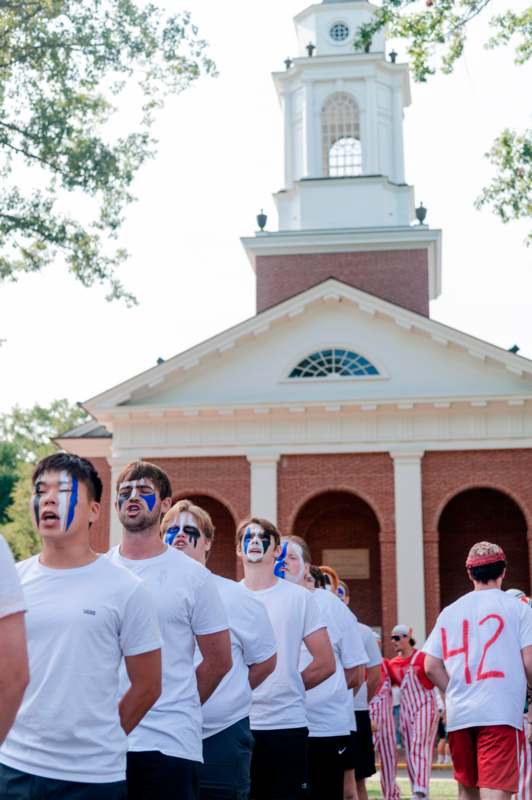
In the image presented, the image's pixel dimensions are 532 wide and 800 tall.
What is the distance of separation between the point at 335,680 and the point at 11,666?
15.3 ft

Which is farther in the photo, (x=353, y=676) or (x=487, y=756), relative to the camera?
(x=353, y=676)

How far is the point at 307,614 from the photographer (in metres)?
6.39

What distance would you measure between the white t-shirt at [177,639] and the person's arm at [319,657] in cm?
183

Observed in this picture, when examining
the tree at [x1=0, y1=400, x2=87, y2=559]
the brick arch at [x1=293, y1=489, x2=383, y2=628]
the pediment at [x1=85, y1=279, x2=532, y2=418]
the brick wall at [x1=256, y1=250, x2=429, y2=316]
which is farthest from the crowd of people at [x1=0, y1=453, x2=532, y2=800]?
the tree at [x1=0, y1=400, x2=87, y2=559]

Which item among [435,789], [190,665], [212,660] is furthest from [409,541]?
[190,665]

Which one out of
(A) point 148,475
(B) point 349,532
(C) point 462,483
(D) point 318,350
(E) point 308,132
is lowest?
(A) point 148,475

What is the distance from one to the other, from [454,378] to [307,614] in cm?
1976

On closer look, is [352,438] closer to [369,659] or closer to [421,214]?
[421,214]

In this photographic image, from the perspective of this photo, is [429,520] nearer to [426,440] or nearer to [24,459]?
[426,440]

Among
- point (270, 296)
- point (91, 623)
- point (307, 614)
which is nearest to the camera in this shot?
point (91, 623)

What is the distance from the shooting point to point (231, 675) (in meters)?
5.41

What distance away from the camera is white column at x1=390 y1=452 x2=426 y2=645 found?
79.3 ft

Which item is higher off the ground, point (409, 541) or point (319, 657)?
point (409, 541)

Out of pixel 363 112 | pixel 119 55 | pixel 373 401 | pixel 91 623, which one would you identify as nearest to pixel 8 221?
pixel 119 55
